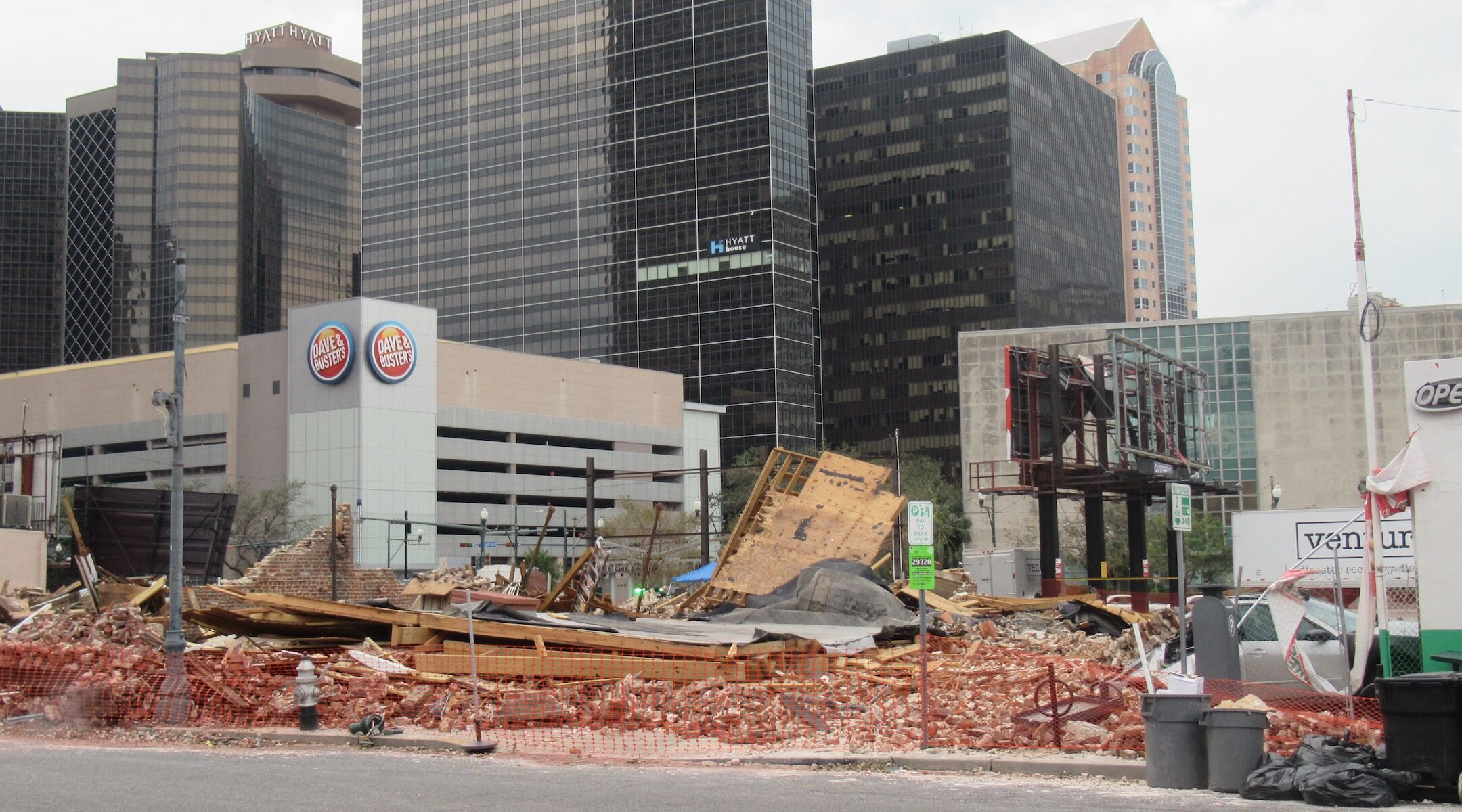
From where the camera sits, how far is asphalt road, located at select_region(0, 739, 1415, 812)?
12242mm

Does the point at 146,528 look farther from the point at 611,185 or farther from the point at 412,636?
the point at 611,185

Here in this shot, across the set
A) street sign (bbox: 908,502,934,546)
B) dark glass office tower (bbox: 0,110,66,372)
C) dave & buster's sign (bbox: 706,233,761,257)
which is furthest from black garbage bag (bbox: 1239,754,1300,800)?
dark glass office tower (bbox: 0,110,66,372)

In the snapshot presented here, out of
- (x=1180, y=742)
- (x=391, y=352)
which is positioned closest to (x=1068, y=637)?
(x=1180, y=742)

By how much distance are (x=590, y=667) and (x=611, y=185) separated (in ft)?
446

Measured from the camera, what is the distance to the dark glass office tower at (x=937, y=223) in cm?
15262

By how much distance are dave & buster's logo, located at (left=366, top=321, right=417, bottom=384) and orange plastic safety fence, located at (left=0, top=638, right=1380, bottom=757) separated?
7922 centimetres

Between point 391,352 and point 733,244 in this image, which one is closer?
Answer: point 391,352

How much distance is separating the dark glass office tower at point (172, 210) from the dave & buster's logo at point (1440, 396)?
16359 centimetres

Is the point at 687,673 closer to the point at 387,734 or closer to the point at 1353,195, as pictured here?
the point at 387,734

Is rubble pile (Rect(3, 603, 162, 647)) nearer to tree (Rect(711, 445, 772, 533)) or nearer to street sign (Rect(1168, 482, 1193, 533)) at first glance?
street sign (Rect(1168, 482, 1193, 533))

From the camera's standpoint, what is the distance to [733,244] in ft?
481

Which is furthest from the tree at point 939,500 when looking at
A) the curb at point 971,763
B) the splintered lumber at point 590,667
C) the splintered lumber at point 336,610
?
the curb at point 971,763

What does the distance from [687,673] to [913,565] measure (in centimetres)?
560

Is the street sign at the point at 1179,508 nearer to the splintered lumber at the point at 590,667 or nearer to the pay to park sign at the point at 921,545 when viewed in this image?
the pay to park sign at the point at 921,545
